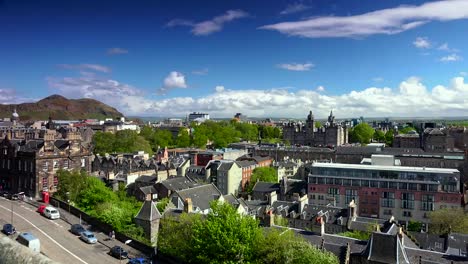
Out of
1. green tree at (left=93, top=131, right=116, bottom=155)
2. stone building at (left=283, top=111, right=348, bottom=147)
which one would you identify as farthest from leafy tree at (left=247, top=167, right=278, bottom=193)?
stone building at (left=283, top=111, right=348, bottom=147)

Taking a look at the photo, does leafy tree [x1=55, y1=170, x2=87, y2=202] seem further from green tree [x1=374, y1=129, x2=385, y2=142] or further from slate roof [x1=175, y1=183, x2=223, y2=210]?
green tree [x1=374, y1=129, x2=385, y2=142]

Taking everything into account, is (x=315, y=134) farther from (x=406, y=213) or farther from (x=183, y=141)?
(x=406, y=213)

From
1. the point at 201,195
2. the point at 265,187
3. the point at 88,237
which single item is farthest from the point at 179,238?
the point at 265,187

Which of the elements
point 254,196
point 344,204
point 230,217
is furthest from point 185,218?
point 344,204

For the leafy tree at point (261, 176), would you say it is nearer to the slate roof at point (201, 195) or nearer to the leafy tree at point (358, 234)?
the slate roof at point (201, 195)

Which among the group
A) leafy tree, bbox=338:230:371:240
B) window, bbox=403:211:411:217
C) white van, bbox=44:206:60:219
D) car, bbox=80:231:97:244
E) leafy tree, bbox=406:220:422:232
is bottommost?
leafy tree, bbox=406:220:422:232

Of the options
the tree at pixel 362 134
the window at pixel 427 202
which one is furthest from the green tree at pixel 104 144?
the tree at pixel 362 134

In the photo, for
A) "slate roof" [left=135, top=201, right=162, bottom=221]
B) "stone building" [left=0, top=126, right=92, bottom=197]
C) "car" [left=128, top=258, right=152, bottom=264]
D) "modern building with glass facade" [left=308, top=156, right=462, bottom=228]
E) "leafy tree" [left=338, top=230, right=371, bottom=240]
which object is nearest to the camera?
"car" [left=128, top=258, right=152, bottom=264]
